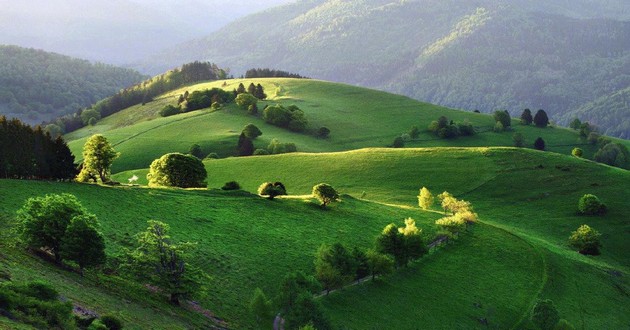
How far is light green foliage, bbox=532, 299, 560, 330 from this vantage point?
2459 inches

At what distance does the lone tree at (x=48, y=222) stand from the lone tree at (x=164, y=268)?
614 cm

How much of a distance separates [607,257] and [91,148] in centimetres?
8237

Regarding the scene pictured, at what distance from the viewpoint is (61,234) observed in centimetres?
5081

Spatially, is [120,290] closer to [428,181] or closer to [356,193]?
[356,193]

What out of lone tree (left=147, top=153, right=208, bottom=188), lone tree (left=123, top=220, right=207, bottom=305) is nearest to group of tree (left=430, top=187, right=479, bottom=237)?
lone tree (left=147, top=153, right=208, bottom=188)

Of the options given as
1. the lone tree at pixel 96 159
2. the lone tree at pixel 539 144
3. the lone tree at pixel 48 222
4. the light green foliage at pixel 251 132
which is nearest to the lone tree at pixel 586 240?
the lone tree at pixel 96 159

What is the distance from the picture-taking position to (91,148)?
280ft

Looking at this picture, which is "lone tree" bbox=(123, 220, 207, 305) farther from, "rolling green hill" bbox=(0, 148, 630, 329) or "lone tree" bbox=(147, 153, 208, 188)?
"lone tree" bbox=(147, 153, 208, 188)

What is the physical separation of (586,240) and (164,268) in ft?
232

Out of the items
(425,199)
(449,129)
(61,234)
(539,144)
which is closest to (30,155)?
(61,234)

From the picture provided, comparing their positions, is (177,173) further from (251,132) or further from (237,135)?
(237,135)

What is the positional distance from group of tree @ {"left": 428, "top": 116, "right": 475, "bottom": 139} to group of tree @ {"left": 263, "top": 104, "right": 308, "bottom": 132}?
139 ft

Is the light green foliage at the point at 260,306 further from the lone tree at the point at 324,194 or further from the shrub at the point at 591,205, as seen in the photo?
the shrub at the point at 591,205

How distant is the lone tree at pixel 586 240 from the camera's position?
9319cm
